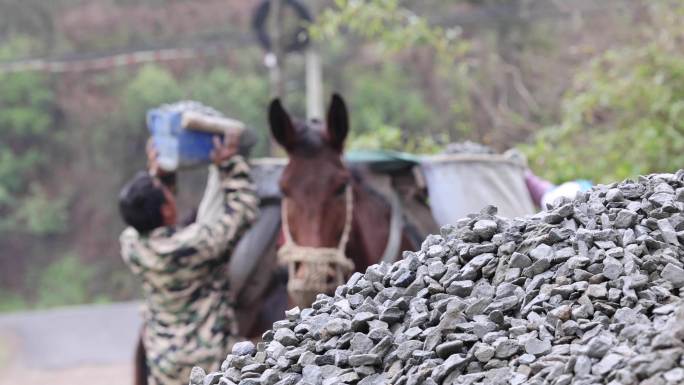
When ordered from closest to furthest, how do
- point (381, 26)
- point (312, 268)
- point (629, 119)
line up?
point (312, 268), point (629, 119), point (381, 26)

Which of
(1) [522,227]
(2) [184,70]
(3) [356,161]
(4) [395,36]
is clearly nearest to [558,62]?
(2) [184,70]

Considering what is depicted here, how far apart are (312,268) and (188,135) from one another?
98 centimetres

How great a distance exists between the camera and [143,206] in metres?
4.73

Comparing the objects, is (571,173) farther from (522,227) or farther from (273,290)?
(522,227)

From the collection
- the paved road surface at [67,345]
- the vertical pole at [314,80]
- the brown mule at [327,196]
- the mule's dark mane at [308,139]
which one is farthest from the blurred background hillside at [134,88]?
the mule's dark mane at [308,139]

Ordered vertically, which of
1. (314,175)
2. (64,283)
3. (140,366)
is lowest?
(64,283)

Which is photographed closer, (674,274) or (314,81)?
(674,274)

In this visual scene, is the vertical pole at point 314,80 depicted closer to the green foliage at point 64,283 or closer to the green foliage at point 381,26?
the green foliage at point 381,26

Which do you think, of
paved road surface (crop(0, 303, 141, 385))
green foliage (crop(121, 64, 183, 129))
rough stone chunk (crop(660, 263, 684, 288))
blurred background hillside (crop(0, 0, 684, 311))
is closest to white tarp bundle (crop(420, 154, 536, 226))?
rough stone chunk (crop(660, 263, 684, 288))

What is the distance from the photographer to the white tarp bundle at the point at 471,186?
4.84 m

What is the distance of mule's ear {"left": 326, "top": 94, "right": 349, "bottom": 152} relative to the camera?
4.61 meters

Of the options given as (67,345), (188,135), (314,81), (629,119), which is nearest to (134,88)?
(67,345)

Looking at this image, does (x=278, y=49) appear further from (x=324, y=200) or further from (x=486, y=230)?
(x=486, y=230)

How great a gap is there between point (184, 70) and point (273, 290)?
12769 mm
